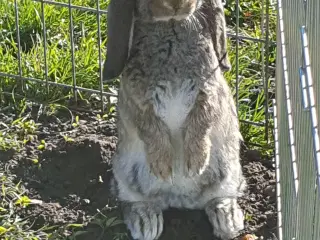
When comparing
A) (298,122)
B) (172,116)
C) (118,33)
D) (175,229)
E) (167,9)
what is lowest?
(175,229)

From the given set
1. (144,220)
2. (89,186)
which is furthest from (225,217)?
(89,186)

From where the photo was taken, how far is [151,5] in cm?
370

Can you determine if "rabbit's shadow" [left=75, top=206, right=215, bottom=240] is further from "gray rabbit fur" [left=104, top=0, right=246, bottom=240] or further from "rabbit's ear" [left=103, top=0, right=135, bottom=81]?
"rabbit's ear" [left=103, top=0, right=135, bottom=81]

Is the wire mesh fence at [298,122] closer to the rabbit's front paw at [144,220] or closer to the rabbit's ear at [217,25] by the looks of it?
the rabbit's ear at [217,25]

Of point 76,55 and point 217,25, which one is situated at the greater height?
point 217,25

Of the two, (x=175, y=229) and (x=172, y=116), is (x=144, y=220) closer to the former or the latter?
(x=175, y=229)

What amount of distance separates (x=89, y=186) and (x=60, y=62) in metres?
0.95

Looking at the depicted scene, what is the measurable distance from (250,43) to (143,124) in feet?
4.91

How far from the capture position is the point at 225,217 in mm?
4156

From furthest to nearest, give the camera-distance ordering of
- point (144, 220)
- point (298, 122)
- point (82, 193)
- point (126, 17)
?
point (82, 193) → point (144, 220) → point (126, 17) → point (298, 122)

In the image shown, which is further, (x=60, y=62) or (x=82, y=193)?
(x=60, y=62)

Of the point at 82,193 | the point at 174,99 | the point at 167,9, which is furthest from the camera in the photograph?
the point at 82,193

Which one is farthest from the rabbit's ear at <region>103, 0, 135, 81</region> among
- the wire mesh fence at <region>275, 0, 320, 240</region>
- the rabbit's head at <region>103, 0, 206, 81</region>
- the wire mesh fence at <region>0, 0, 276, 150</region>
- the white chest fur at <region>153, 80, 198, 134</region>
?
the wire mesh fence at <region>0, 0, 276, 150</region>

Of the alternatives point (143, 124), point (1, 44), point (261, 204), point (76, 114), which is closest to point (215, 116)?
point (143, 124)
